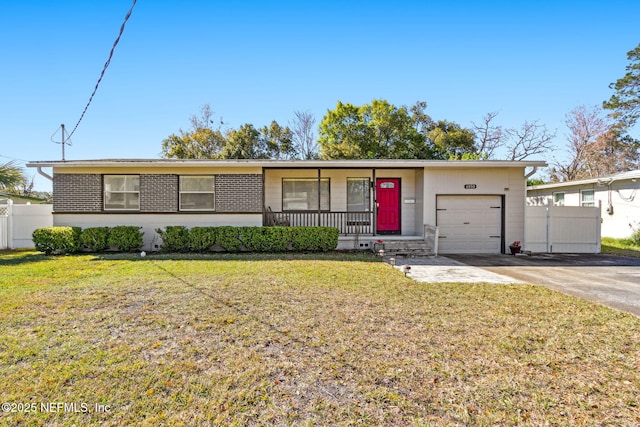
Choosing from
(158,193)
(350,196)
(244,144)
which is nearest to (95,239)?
(158,193)

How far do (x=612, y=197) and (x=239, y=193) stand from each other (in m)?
15.8

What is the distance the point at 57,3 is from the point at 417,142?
22.7m

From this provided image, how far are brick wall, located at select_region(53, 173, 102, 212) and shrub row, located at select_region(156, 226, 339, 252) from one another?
266cm

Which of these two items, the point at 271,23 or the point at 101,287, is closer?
the point at 101,287

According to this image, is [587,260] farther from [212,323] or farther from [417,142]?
[417,142]

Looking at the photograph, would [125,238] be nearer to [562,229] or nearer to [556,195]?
[562,229]

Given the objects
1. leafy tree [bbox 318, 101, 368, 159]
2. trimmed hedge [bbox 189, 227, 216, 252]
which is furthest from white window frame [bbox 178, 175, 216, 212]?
leafy tree [bbox 318, 101, 368, 159]

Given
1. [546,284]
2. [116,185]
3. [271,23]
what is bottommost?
[546,284]

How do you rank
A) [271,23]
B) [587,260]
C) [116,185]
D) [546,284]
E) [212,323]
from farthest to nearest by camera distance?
[116,185] < [587,260] < [271,23] < [546,284] < [212,323]

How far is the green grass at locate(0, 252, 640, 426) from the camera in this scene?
232cm

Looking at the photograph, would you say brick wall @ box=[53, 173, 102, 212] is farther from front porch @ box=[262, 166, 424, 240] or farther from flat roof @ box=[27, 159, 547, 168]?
front porch @ box=[262, 166, 424, 240]

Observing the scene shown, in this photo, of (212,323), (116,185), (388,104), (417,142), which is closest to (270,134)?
(388,104)

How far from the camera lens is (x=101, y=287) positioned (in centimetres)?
584

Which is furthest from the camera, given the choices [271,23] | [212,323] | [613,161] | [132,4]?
[613,161]
